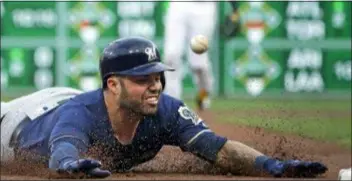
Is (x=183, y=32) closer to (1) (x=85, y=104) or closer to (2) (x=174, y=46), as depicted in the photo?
(2) (x=174, y=46)

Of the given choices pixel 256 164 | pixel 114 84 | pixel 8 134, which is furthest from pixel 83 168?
pixel 8 134

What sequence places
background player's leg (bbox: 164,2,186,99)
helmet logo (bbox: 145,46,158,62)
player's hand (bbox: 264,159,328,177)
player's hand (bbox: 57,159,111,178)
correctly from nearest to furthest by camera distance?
player's hand (bbox: 57,159,111,178) → player's hand (bbox: 264,159,328,177) → helmet logo (bbox: 145,46,158,62) → background player's leg (bbox: 164,2,186,99)

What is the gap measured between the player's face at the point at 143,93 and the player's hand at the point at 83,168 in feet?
1.97

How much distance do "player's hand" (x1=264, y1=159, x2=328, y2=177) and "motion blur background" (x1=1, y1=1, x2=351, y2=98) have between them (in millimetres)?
11400

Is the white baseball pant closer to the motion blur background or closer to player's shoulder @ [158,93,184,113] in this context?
the motion blur background

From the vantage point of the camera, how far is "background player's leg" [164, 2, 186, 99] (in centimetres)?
1330

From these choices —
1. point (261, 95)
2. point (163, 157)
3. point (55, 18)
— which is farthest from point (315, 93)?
point (163, 157)

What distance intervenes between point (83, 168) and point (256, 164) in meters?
1.19

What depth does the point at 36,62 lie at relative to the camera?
1756cm

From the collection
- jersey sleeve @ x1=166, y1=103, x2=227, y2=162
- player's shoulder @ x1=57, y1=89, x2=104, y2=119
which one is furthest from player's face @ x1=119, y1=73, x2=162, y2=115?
jersey sleeve @ x1=166, y1=103, x2=227, y2=162

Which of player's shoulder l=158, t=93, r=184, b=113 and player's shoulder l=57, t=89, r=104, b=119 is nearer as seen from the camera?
player's shoulder l=57, t=89, r=104, b=119

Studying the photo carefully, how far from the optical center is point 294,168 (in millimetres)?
5832

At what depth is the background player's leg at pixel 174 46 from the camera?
1330 centimetres

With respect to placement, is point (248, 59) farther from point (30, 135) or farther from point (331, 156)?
point (30, 135)
